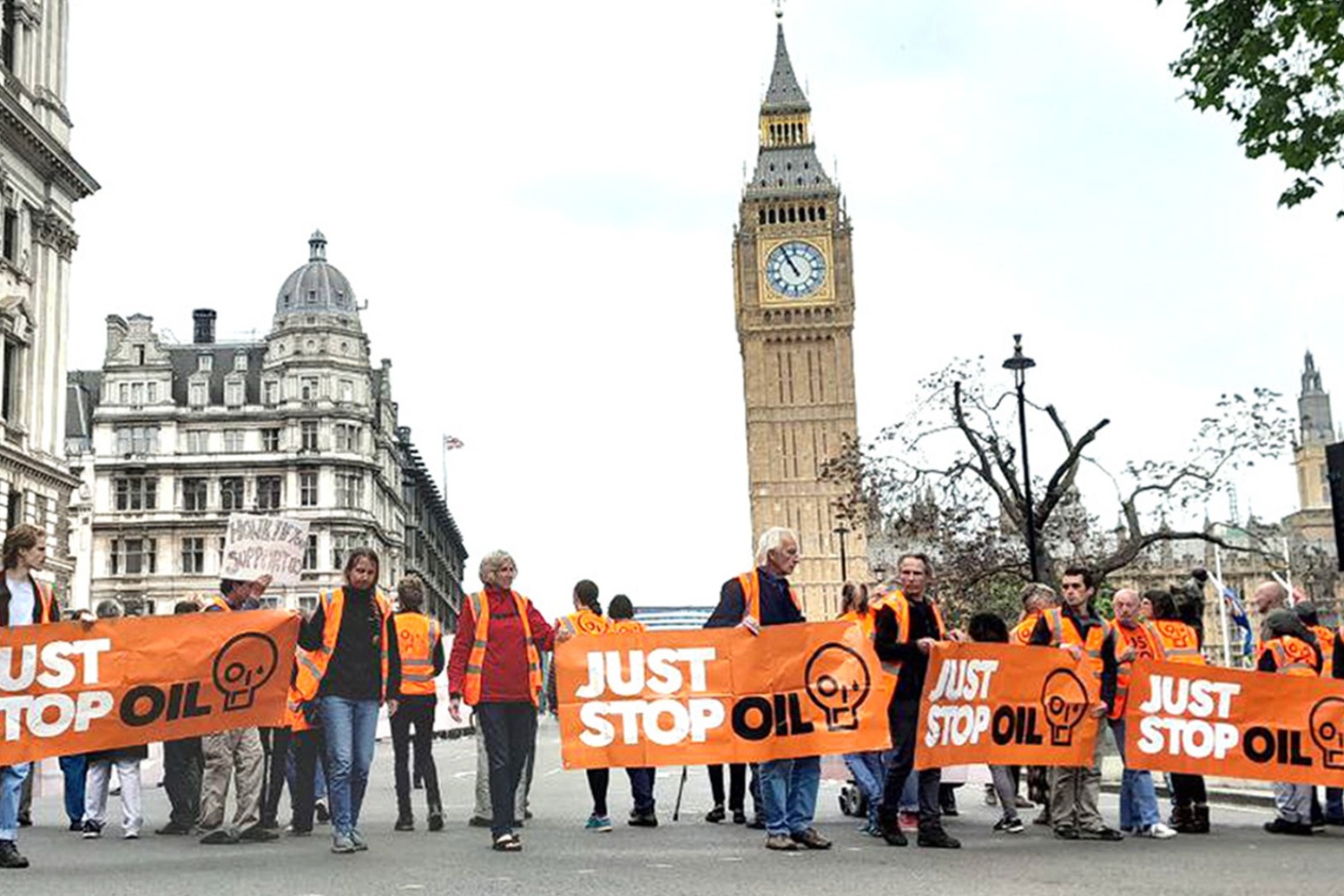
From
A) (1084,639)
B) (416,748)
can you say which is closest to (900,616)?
(1084,639)

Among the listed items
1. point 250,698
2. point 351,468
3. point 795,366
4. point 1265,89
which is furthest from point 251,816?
point 795,366

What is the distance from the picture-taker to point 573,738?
1217 cm

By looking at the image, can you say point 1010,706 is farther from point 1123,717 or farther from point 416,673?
point 416,673

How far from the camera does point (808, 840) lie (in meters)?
11.4

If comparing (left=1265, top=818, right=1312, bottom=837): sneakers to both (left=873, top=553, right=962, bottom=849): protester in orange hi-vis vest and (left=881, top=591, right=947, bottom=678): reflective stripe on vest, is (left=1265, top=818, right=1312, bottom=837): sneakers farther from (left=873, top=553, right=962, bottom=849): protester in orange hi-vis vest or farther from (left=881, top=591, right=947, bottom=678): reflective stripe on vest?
(left=881, top=591, right=947, bottom=678): reflective stripe on vest

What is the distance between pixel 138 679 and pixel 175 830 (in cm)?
263

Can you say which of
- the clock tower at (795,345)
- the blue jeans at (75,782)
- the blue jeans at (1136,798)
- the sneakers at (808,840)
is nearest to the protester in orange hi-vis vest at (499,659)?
the sneakers at (808,840)

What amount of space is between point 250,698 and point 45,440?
37632 millimetres

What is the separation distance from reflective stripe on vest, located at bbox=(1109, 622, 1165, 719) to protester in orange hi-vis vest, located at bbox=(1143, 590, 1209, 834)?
0.17 metres

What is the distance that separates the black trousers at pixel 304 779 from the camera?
1333 cm

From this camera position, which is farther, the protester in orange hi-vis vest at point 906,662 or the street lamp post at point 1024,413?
the street lamp post at point 1024,413

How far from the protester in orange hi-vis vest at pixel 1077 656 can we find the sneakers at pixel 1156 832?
34cm

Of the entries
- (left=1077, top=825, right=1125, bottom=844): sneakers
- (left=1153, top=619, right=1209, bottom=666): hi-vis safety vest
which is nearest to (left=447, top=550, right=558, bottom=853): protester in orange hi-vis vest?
(left=1077, top=825, right=1125, bottom=844): sneakers

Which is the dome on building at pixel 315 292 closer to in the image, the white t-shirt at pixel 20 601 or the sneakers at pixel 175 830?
the sneakers at pixel 175 830
